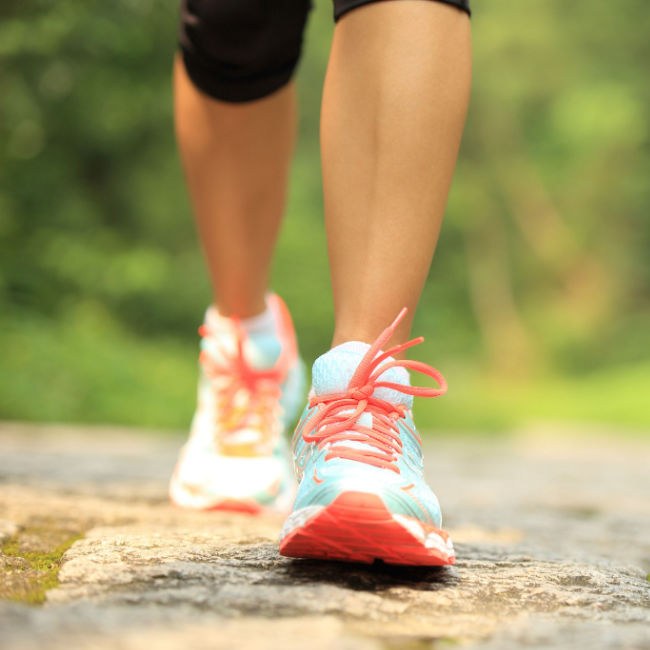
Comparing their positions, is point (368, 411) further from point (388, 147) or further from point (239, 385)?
point (239, 385)

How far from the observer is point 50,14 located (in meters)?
3.87

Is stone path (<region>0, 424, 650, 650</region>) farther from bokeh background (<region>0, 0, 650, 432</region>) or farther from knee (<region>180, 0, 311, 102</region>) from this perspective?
bokeh background (<region>0, 0, 650, 432</region>)

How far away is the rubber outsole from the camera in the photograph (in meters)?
0.79

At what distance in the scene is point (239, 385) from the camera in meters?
1.48

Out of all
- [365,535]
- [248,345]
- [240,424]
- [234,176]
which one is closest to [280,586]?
[365,535]

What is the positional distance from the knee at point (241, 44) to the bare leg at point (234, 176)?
0.04 metres

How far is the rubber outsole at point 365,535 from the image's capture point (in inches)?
31.2

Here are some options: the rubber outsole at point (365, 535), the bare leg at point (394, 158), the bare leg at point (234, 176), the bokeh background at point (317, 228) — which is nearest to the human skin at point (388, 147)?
the bare leg at point (394, 158)

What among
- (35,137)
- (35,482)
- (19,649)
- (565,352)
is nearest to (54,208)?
(35,137)

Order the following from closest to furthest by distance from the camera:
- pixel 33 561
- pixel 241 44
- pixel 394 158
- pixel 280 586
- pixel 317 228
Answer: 1. pixel 280 586
2. pixel 33 561
3. pixel 394 158
4. pixel 241 44
5. pixel 317 228

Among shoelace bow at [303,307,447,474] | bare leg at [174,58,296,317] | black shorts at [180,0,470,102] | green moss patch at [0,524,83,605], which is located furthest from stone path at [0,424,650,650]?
black shorts at [180,0,470,102]

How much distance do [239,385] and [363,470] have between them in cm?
66

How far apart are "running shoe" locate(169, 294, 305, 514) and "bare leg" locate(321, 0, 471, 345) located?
50 cm

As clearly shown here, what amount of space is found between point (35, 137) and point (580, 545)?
568 cm
